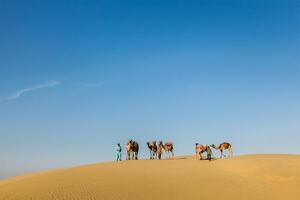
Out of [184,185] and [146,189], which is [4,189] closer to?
[146,189]

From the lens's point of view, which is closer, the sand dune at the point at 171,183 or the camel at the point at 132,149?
the sand dune at the point at 171,183

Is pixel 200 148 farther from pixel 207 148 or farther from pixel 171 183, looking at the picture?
pixel 171 183

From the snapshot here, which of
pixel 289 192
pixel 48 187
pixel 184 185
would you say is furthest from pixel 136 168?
pixel 289 192

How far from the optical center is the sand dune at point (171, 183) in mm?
15211

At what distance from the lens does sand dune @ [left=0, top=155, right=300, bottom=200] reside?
15.2 meters

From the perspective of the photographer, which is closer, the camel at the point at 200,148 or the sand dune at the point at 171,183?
the sand dune at the point at 171,183

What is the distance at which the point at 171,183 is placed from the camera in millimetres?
17250

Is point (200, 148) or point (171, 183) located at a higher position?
point (200, 148)

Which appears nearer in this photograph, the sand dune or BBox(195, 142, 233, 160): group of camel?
the sand dune

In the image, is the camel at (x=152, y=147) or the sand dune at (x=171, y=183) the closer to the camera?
the sand dune at (x=171, y=183)

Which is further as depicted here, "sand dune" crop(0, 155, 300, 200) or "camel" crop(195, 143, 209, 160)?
"camel" crop(195, 143, 209, 160)

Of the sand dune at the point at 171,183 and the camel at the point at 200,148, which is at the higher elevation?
the camel at the point at 200,148

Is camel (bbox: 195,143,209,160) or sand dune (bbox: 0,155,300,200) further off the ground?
camel (bbox: 195,143,209,160)

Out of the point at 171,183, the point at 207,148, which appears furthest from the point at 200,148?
the point at 171,183
